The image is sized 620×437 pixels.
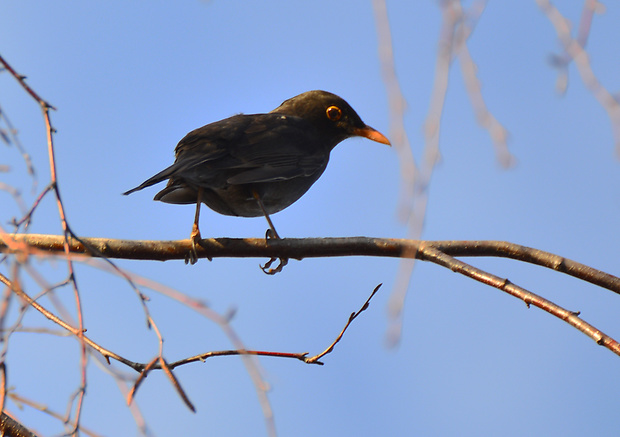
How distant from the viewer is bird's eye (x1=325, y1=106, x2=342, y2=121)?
22.9 feet

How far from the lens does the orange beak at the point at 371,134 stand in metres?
6.91

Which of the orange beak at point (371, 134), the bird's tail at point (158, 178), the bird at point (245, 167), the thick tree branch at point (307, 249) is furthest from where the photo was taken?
the orange beak at point (371, 134)

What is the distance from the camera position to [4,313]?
2.16 m

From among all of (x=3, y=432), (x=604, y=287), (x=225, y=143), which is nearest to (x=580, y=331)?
(x=604, y=287)

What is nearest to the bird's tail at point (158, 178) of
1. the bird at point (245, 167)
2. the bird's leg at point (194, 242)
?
the bird at point (245, 167)

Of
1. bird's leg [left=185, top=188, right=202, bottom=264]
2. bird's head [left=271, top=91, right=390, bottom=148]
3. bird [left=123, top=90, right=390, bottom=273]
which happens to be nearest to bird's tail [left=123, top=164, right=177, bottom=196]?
bird [left=123, top=90, right=390, bottom=273]

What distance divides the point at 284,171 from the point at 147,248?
1744 mm

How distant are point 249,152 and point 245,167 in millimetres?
205

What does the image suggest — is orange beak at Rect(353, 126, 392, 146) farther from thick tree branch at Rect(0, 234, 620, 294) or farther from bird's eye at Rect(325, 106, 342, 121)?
thick tree branch at Rect(0, 234, 620, 294)

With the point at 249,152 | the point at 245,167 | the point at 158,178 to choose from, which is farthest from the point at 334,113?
the point at 158,178

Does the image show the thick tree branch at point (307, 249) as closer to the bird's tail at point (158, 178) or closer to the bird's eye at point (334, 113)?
the bird's tail at point (158, 178)

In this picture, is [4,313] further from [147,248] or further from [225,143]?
[225,143]

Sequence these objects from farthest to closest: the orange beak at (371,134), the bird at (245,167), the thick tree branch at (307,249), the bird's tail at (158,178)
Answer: the orange beak at (371,134) → the bird at (245,167) → the bird's tail at (158,178) → the thick tree branch at (307,249)

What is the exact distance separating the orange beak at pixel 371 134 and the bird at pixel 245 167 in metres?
0.59
